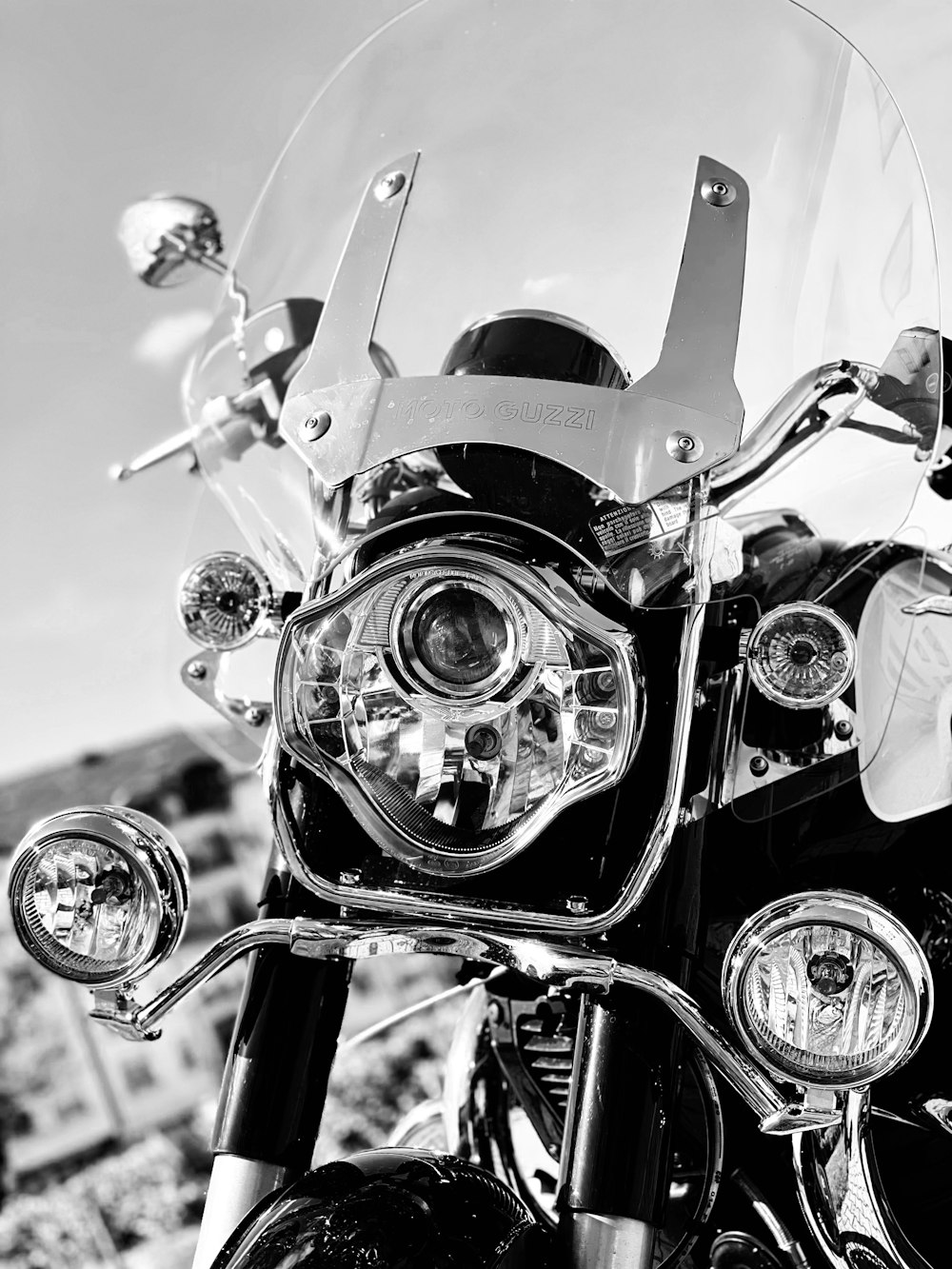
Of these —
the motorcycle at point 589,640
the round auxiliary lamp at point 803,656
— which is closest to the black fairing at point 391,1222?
the motorcycle at point 589,640

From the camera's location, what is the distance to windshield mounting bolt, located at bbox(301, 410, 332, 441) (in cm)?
118

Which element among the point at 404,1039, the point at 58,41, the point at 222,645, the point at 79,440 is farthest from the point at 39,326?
the point at 222,645

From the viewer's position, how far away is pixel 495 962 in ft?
3.69

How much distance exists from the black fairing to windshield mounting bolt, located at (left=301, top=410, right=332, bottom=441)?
700mm

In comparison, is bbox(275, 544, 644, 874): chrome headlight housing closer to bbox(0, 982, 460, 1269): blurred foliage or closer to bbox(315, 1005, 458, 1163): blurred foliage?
bbox(0, 982, 460, 1269): blurred foliage

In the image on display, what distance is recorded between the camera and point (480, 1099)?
5.30 feet

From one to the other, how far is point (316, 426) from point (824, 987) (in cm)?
72

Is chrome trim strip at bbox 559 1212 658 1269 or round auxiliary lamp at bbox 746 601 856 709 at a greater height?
round auxiliary lamp at bbox 746 601 856 709

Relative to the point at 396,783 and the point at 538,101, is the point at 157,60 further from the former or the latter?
the point at 396,783

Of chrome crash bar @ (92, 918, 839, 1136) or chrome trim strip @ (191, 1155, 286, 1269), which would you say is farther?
chrome trim strip @ (191, 1155, 286, 1269)

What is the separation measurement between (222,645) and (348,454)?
373mm

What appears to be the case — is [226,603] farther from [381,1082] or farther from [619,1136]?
[381,1082]

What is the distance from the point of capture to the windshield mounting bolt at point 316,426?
1.18 meters

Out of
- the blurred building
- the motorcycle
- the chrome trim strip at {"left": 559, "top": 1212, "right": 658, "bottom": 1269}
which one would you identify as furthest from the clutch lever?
the blurred building
